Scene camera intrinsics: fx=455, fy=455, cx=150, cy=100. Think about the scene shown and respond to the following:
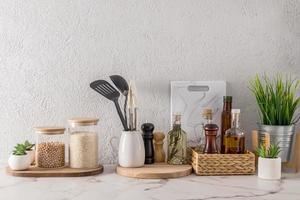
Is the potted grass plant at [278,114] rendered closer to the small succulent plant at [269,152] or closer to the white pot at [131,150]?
the small succulent plant at [269,152]

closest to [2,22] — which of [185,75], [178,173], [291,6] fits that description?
[185,75]

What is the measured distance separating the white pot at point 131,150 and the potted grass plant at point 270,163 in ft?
1.34

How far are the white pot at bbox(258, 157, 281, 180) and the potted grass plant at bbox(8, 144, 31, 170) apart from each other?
800mm

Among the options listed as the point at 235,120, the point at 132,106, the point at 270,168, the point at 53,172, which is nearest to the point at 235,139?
the point at 235,120

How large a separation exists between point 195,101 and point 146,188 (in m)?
0.49

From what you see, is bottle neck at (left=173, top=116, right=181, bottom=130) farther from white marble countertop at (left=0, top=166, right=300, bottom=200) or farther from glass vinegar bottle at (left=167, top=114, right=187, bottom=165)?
white marble countertop at (left=0, top=166, right=300, bottom=200)

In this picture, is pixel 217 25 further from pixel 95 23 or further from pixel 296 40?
pixel 95 23

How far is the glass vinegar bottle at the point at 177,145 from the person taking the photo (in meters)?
1.66

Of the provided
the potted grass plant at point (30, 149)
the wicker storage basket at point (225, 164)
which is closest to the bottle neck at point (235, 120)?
the wicker storage basket at point (225, 164)

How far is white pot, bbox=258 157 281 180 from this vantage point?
1.51 meters

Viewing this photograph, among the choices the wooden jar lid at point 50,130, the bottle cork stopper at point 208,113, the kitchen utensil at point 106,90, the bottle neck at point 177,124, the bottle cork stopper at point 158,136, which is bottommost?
the bottle cork stopper at point 158,136

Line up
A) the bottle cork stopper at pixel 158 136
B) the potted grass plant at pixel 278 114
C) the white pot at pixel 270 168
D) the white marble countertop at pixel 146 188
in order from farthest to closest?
the bottle cork stopper at pixel 158 136, the potted grass plant at pixel 278 114, the white pot at pixel 270 168, the white marble countertop at pixel 146 188

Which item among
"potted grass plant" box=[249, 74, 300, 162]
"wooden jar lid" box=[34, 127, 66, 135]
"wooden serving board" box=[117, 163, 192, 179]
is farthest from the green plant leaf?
"wooden jar lid" box=[34, 127, 66, 135]

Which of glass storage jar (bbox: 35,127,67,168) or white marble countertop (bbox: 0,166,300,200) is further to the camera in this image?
glass storage jar (bbox: 35,127,67,168)
